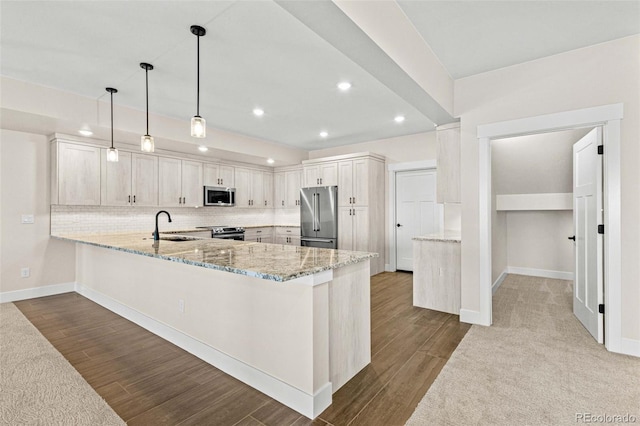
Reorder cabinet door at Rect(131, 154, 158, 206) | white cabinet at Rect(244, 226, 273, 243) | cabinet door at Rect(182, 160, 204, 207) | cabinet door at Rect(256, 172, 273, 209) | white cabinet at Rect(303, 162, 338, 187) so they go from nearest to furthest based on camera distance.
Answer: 1. cabinet door at Rect(131, 154, 158, 206)
2. cabinet door at Rect(182, 160, 204, 207)
3. white cabinet at Rect(303, 162, 338, 187)
4. white cabinet at Rect(244, 226, 273, 243)
5. cabinet door at Rect(256, 172, 273, 209)

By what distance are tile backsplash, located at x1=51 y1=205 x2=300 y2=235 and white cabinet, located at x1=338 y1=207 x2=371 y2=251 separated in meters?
1.67

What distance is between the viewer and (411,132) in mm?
5801

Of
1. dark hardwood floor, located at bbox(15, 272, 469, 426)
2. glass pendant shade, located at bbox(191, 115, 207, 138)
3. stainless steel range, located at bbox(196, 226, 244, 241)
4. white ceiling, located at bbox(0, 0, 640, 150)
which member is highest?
white ceiling, located at bbox(0, 0, 640, 150)

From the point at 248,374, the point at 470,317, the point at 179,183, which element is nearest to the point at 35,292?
the point at 179,183

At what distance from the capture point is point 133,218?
210 inches

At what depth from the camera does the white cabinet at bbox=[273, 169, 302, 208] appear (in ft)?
23.6

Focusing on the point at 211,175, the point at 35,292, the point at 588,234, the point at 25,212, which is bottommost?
the point at 35,292

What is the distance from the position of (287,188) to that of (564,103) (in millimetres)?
5425

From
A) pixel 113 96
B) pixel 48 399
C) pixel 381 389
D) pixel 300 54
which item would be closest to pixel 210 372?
pixel 48 399

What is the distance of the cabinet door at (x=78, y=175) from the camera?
171 inches

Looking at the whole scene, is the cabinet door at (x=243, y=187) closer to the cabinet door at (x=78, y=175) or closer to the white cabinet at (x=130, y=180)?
the white cabinet at (x=130, y=180)

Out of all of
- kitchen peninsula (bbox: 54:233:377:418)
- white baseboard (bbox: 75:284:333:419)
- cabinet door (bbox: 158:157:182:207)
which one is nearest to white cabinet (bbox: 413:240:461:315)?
kitchen peninsula (bbox: 54:233:377:418)

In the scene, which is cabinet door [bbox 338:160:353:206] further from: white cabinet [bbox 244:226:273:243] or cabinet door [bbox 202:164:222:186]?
cabinet door [bbox 202:164:222:186]

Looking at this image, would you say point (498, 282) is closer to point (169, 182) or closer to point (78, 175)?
point (169, 182)
